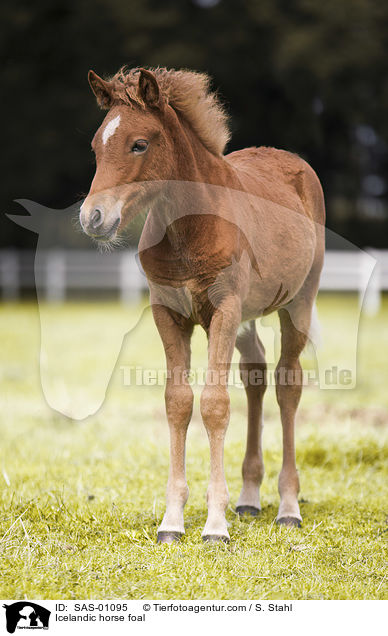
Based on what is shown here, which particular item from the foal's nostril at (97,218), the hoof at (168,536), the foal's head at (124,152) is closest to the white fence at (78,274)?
the hoof at (168,536)

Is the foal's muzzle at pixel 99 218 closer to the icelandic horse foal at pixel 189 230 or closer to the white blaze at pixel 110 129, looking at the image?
the icelandic horse foal at pixel 189 230

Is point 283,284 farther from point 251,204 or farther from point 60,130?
point 60,130

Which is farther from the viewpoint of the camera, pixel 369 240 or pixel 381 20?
pixel 369 240

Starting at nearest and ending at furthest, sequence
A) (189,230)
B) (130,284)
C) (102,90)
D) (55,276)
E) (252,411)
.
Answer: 1. (102,90)
2. (189,230)
3. (252,411)
4. (130,284)
5. (55,276)

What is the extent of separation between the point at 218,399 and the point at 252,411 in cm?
94

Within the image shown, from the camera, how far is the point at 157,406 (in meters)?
7.95

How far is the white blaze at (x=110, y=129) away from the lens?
3.37 metres

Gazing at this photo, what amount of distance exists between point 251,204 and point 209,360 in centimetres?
96

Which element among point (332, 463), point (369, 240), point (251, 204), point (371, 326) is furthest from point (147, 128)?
point (369, 240)

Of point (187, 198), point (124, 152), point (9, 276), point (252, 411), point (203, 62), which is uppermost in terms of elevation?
point (203, 62)

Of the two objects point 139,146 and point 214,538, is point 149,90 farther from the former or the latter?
point 214,538

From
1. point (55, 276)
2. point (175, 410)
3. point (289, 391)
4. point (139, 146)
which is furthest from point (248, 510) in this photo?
point (55, 276)

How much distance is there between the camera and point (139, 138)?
3410mm
